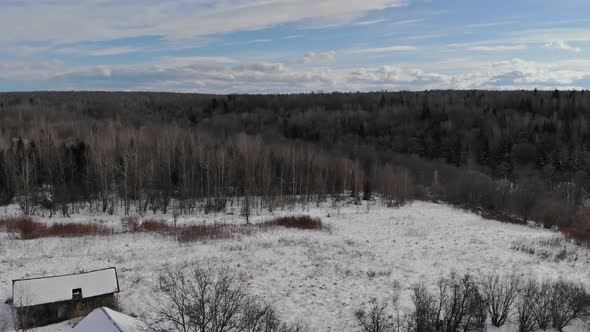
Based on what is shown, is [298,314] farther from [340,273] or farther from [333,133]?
[333,133]

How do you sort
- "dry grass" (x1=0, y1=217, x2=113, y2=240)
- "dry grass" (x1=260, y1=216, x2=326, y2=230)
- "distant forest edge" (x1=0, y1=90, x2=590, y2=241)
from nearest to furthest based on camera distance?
"dry grass" (x1=0, y1=217, x2=113, y2=240) → "dry grass" (x1=260, y1=216, x2=326, y2=230) → "distant forest edge" (x1=0, y1=90, x2=590, y2=241)

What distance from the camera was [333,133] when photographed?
82.6 metres

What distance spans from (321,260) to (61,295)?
1243cm

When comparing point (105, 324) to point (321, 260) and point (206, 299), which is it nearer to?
point (206, 299)

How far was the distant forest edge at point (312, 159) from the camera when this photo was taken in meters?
41.3

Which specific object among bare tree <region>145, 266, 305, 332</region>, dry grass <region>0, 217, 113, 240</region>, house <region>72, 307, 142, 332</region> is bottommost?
dry grass <region>0, 217, 113, 240</region>

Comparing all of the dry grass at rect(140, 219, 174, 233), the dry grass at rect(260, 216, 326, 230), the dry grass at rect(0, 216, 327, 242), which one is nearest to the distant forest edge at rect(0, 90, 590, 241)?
the dry grass at rect(260, 216, 326, 230)

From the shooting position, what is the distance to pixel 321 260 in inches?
885

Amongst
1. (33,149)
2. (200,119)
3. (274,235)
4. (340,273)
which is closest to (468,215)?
(274,235)

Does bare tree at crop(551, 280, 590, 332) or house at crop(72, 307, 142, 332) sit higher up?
house at crop(72, 307, 142, 332)

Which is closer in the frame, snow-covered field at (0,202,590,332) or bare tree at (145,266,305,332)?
bare tree at (145,266,305,332)

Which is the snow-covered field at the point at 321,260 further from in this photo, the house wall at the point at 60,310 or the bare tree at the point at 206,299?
the bare tree at the point at 206,299

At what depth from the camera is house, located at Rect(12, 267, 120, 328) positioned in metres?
13.9

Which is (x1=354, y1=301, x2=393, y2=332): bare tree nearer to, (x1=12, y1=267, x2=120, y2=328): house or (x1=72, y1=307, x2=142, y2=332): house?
(x1=72, y1=307, x2=142, y2=332): house
